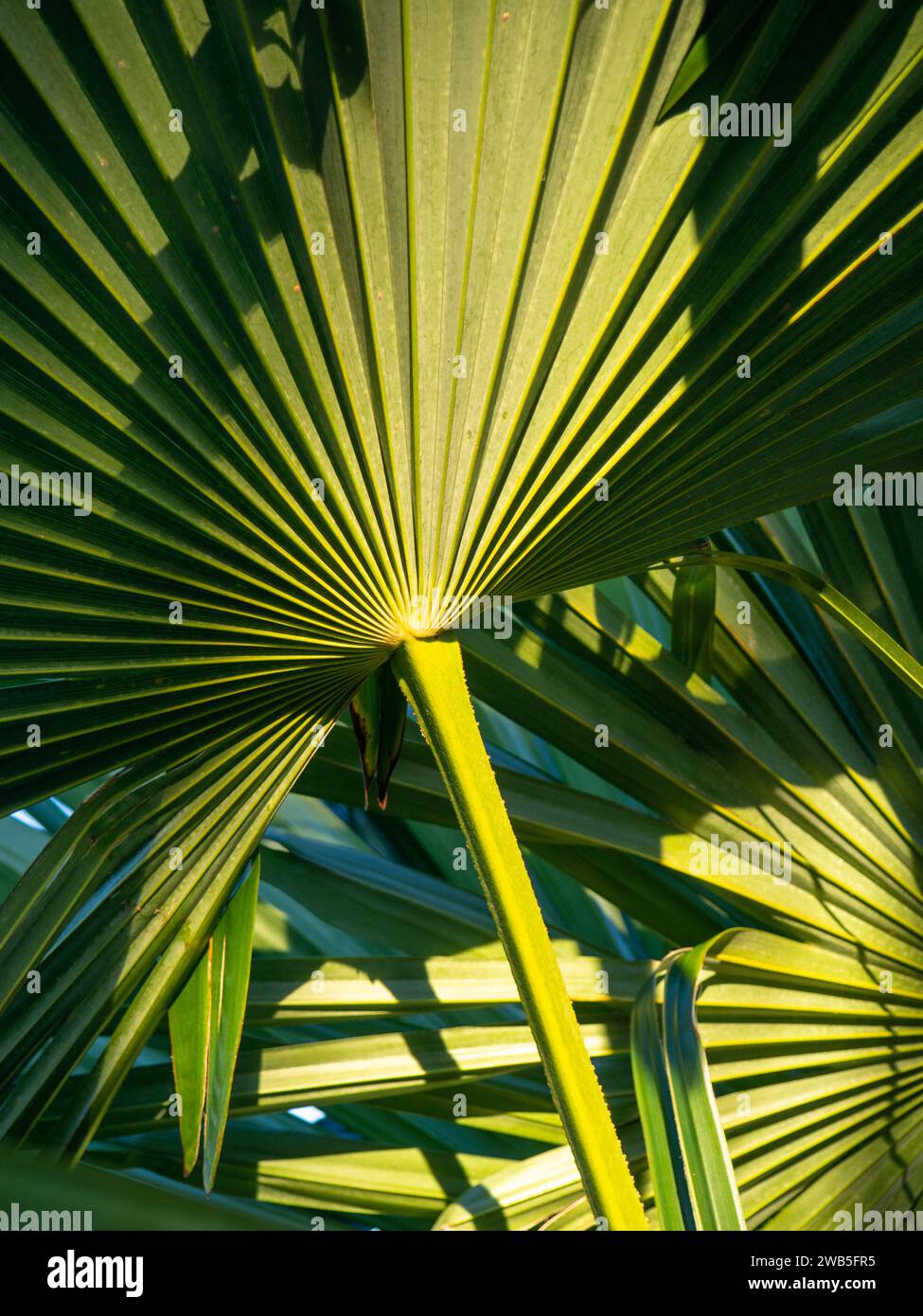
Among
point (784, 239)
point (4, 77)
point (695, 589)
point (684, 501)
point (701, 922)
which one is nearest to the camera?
point (4, 77)

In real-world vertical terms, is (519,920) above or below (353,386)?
below

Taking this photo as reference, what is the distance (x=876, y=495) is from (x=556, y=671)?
441 millimetres

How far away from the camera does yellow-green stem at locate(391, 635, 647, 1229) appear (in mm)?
720

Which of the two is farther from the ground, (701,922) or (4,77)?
(4,77)

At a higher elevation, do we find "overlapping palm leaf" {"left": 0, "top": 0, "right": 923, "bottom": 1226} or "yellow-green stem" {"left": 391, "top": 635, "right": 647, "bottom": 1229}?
"overlapping palm leaf" {"left": 0, "top": 0, "right": 923, "bottom": 1226}

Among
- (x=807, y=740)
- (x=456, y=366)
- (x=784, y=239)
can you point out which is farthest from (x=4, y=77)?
(x=807, y=740)

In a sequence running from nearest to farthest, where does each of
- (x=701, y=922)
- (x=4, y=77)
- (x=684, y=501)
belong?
(x=4, y=77) → (x=684, y=501) → (x=701, y=922)

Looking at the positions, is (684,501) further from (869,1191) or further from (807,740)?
(869,1191)

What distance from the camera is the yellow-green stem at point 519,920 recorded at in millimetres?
720

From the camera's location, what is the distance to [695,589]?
1.17m

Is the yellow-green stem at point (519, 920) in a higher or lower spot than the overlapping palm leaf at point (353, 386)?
lower

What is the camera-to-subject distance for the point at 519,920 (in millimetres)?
779

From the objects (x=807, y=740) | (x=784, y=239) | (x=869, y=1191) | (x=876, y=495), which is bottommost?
(x=869, y=1191)
